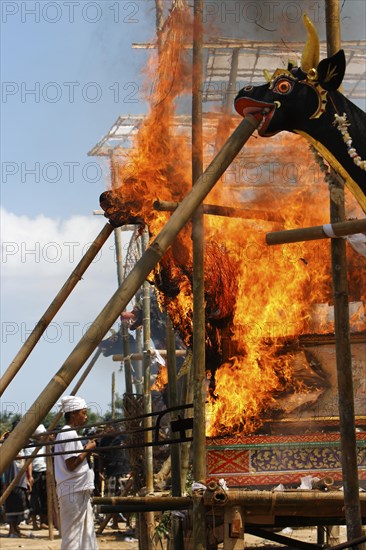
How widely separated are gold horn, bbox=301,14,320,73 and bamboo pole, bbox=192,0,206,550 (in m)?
2.33

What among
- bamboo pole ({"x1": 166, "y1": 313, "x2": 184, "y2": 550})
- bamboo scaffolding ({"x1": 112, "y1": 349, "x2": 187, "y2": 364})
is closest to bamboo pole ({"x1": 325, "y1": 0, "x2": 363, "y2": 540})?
bamboo pole ({"x1": 166, "y1": 313, "x2": 184, "y2": 550})

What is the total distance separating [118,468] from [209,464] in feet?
40.5

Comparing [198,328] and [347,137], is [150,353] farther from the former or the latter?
[347,137]

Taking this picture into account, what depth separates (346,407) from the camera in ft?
21.6

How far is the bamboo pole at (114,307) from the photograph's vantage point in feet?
17.6

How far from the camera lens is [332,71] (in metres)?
6.78

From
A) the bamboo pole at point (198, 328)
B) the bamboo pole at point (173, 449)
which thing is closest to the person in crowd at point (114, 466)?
the bamboo pole at point (173, 449)

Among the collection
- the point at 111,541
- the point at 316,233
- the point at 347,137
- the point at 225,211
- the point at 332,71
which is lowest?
the point at 111,541

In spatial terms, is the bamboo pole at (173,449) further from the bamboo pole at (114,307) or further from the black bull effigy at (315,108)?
the bamboo pole at (114,307)

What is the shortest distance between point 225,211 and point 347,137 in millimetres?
2689

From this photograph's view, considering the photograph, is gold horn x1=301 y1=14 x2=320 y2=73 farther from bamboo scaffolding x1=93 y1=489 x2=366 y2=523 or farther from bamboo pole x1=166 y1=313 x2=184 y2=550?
bamboo pole x1=166 y1=313 x2=184 y2=550

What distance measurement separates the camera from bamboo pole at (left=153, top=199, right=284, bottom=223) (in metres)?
8.72

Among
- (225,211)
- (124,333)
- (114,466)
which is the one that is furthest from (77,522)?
(114,466)

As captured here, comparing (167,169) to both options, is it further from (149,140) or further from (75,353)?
(75,353)
